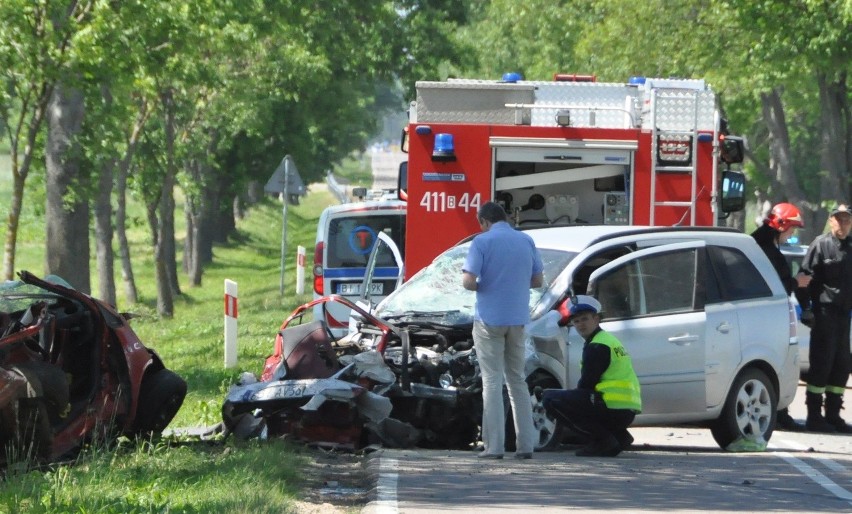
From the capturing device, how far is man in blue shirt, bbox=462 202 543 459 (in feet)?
32.2

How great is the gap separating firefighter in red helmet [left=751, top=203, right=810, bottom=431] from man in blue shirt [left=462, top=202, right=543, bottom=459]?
3.40m

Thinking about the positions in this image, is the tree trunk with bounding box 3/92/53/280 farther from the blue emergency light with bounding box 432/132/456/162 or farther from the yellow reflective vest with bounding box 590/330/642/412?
the yellow reflective vest with bounding box 590/330/642/412

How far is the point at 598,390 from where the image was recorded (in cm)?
995

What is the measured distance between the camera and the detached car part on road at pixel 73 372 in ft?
30.3

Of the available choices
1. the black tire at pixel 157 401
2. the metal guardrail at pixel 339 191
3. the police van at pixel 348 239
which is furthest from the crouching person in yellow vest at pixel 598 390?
the metal guardrail at pixel 339 191

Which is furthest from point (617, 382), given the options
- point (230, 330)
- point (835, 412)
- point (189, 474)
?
point (230, 330)

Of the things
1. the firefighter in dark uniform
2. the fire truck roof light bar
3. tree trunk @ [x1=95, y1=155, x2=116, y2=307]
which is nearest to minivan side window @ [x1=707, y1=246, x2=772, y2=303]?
the firefighter in dark uniform

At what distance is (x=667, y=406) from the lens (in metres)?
10.9

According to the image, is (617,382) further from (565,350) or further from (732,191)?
(732,191)

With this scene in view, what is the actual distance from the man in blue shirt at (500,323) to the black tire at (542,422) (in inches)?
21.9

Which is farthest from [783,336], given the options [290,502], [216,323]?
[216,323]

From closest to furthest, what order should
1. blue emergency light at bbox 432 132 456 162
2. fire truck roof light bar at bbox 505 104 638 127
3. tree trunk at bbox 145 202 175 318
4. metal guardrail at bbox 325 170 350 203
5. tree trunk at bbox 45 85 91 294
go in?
blue emergency light at bbox 432 132 456 162, fire truck roof light bar at bbox 505 104 638 127, tree trunk at bbox 45 85 91 294, tree trunk at bbox 145 202 175 318, metal guardrail at bbox 325 170 350 203

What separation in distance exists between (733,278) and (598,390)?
2074 mm

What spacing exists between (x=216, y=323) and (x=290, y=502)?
18.8m
